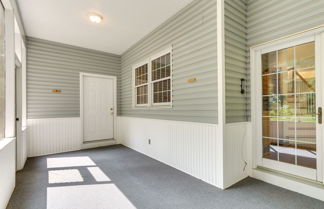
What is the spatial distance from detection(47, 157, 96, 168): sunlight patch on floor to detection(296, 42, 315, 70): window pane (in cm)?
412

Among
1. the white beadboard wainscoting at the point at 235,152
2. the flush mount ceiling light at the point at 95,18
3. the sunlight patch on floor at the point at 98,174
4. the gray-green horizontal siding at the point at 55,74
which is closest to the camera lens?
the white beadboard wainscoting at the point at 235,152

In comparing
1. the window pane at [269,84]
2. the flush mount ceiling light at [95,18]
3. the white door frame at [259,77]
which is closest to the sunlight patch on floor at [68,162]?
the flush mount ceiling light at [95,18]

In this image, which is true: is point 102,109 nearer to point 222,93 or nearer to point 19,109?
point 19,109

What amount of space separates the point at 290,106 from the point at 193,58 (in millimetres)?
1704

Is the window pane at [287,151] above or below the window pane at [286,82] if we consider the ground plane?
below

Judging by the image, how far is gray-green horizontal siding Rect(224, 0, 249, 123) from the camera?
8.50 feet

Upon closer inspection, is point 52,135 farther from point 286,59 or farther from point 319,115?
point 319,115

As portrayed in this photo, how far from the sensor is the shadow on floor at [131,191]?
6.72ft

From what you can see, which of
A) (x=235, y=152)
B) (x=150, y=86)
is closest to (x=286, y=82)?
(x=235, y=152)

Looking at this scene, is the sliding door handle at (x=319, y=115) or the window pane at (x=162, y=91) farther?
the window pane at (x=162, y=91)

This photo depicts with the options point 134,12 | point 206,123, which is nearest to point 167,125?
point 206,123

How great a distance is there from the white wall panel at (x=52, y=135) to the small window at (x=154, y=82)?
1917 mm

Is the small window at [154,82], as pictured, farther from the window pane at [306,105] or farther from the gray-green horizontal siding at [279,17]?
the window pane at [306,105]

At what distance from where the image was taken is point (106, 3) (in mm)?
2986
